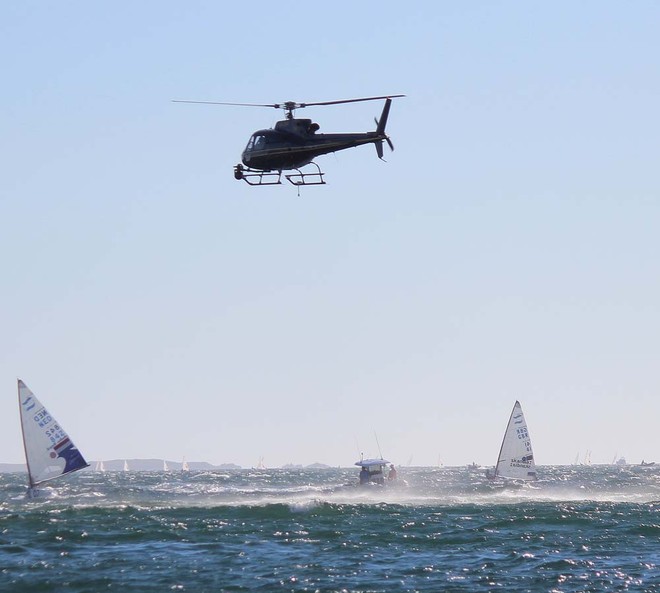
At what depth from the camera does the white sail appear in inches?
3622

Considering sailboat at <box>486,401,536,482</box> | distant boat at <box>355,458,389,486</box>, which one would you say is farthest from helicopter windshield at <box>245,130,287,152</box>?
sailboat at <box>486,401,536,482</box>

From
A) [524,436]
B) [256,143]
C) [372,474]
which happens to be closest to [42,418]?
[372,474]

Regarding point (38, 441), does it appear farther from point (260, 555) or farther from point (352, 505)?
point (260, 555)

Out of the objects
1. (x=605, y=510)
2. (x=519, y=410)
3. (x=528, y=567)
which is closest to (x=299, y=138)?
(x=528, y=567)

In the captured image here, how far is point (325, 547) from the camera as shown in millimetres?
40969

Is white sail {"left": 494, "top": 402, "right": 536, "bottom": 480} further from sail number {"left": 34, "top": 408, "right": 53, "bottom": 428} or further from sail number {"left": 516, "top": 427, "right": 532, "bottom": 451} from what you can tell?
sail number {"left": 34, "top": 408, "right": 53, "bottom": 428}

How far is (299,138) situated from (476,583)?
74.4 feet

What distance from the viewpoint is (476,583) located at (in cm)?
3303

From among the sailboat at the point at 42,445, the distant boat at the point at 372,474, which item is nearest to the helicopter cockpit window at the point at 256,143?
the sailboat at the point at 42,445

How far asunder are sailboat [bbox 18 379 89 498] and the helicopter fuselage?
28.8 meters

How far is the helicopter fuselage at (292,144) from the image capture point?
47250 mm

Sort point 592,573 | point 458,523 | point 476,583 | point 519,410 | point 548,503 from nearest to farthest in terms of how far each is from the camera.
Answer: point 476,583, point 592,573, point 458,523, point 548,503, point 519,410

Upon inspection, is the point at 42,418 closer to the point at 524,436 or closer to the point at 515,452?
the point at 515,452

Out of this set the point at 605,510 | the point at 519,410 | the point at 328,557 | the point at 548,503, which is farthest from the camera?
the point at 519,410
